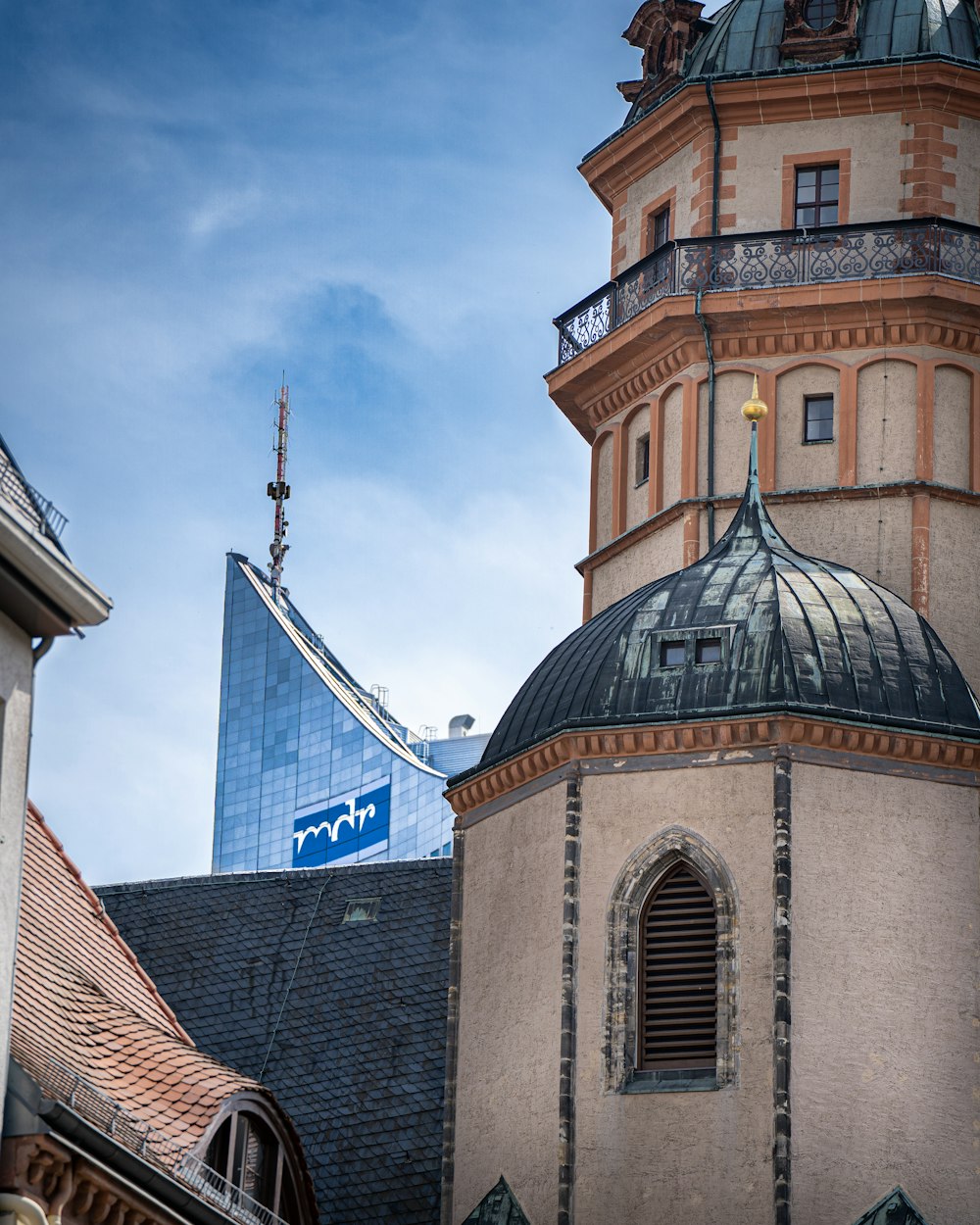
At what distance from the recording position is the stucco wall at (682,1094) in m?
34.4

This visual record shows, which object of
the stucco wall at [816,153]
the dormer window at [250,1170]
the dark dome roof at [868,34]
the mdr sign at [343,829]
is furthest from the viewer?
the mdr sign at [343,829]

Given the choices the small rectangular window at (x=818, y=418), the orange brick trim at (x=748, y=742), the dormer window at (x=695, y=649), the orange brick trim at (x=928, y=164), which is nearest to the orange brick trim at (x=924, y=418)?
the small rectangular window at (x=818, y=418)

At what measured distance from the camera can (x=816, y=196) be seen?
44281mm

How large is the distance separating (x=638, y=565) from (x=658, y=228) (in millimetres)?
4800

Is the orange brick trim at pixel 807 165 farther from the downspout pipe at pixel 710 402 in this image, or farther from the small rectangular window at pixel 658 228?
the small rectangular window at pixel 658 228

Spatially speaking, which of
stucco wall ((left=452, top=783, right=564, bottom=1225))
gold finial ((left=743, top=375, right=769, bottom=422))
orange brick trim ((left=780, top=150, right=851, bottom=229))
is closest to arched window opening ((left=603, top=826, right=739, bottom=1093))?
stucco wall ((left=452, top=783, right=564, bottom=1225))

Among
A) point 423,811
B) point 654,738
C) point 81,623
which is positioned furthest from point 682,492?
point 423,811

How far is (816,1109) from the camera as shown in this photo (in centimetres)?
3450

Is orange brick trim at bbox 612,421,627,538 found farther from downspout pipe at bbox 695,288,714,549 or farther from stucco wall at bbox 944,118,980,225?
stucco wall at bbox 944,118,980,225

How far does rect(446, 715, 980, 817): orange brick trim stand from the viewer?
36062 mm

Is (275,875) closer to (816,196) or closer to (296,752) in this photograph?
(816,196)

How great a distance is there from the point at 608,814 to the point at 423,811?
206ft

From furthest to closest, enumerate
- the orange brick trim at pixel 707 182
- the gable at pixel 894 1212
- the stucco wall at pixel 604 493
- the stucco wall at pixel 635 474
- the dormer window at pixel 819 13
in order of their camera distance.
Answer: the dormer window at pixel 819 13 → the stucco wall at pixel 604 493 → the orange brick trim at pixel 707 182 → the stucco wall at pixel 635 474 → the gable at pixel 894 1212

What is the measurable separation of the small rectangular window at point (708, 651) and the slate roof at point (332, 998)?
5885 millimetres
